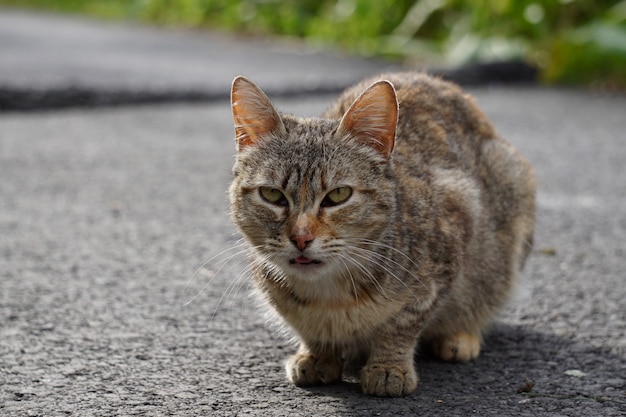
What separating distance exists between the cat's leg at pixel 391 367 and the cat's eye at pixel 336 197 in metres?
0.50

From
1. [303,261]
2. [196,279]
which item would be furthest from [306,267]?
[196,279]

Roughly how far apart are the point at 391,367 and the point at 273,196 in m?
0.69

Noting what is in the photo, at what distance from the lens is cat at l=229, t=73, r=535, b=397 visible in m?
3.09

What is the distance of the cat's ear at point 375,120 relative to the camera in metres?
3.24

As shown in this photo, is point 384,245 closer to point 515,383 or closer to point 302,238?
point 302,238

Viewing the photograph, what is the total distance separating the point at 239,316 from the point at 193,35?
40.9 feet

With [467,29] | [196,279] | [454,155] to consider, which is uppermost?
[467,29]

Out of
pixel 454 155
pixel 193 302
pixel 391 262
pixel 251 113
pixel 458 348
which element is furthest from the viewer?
pixel 193 302

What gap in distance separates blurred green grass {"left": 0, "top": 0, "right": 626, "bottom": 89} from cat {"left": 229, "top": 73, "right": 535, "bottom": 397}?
648 cm

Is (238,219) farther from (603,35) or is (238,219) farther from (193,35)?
(193,35)

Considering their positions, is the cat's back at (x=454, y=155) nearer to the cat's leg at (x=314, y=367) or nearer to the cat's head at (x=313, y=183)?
the cat's head at (x=313, y=183)

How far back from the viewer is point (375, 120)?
3268mm

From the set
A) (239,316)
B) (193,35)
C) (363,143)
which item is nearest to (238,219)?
(363,143)

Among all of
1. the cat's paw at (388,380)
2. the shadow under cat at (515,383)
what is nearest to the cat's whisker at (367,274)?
the cat's paw at (388,380)
